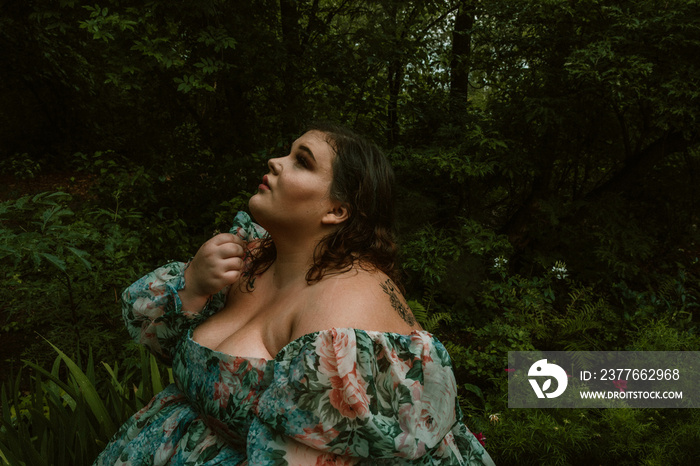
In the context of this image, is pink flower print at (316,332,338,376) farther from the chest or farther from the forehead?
the forehead

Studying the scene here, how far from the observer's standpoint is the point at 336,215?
1.46 m

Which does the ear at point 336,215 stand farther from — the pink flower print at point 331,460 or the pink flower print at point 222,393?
the pink flower print at point 331,460

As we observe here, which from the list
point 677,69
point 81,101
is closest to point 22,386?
point 677,69

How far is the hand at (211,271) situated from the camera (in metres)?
1.52

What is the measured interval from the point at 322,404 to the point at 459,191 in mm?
3115

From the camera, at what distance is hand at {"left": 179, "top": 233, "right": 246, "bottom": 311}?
152 cm

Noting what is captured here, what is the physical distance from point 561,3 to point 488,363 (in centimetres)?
231

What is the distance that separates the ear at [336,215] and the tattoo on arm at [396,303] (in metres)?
0.22

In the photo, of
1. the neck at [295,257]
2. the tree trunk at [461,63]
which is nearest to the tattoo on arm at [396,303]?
the neck at [295,257]

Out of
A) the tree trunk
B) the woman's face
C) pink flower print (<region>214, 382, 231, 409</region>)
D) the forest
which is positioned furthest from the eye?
the tree trunk

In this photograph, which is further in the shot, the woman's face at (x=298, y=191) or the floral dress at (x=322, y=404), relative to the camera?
the woman's face at (x=298, y=191)

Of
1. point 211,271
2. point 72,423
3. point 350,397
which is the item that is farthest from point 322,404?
point 72,423

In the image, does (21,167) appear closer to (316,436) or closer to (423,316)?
(423,316)

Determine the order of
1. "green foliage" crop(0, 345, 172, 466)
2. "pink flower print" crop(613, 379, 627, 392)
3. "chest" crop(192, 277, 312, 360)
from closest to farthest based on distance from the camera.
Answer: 1. "chest" crop(192, 277, 312, 360)
2. "green foliage" crop(0, 345, 172, 466)
3. "pink flower print" crop(613, 379, 627, 392)
